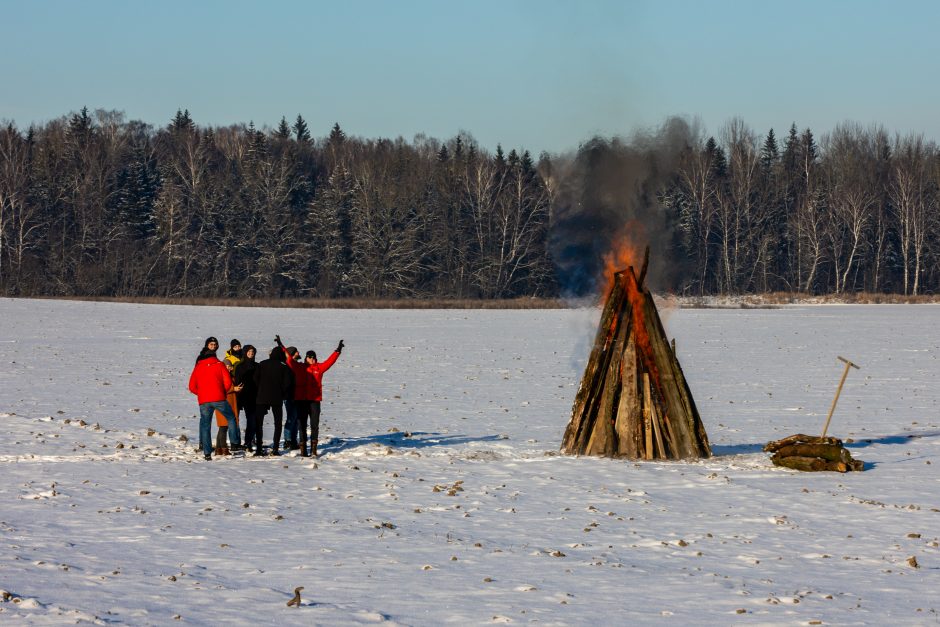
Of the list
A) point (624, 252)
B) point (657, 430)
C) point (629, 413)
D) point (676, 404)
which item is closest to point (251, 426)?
point (629, 413)

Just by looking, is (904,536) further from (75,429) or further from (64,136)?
(64,136)

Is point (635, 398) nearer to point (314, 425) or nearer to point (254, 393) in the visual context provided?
point (314, 425)

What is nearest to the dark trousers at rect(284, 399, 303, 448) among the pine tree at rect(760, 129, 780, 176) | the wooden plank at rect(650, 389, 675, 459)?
the wooden plank at rect(650, 389, 675, 459)

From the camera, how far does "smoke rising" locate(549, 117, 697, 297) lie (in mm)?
19703

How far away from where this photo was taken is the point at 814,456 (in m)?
16.9

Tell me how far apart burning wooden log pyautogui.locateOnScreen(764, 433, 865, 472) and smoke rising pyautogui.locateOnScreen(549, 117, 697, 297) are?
418 cm

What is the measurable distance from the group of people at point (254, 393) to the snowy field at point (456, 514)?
61 centimetres

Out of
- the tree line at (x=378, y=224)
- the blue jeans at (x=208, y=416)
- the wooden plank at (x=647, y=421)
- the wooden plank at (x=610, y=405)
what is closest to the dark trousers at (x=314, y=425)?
the blue jeans at (x=208, y=416)

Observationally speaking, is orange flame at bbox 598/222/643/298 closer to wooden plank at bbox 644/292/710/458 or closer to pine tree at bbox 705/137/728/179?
wooden plank at bbox 644/292/710/458

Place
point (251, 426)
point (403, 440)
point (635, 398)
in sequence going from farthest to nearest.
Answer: point (403, 440), point (251, 426), point (635, 398)

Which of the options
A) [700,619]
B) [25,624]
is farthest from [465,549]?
[25,624]

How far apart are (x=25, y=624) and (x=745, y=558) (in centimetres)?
679

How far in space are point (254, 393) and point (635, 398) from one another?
5.88 m

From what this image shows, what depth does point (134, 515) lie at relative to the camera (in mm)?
13109
